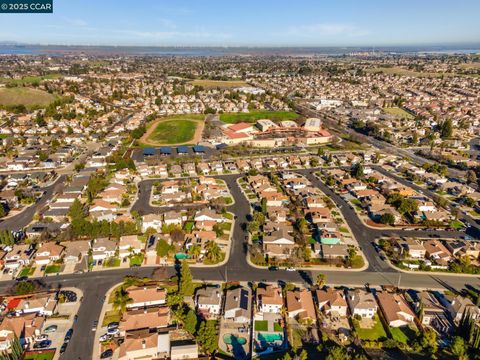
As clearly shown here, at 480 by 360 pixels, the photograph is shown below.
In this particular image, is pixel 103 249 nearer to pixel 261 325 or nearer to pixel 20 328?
pixel 20 328

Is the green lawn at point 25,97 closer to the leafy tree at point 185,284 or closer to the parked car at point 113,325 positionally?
the leafy tree at point 185,284

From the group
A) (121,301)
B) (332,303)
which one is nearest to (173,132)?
(121,301)

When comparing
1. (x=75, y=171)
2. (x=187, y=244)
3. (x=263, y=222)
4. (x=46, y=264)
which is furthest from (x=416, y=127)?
(x=46, y=264)

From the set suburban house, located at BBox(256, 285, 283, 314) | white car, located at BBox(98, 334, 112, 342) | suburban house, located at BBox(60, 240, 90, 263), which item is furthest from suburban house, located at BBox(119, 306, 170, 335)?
suburban house, located at BBox(60, 240, 90, 263)

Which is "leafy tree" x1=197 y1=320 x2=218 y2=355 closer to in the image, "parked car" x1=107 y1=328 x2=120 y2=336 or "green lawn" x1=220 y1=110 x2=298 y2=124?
"parked car" x1=107 y1=328 x2=120 y2=336

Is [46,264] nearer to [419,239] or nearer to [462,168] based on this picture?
[419,239]

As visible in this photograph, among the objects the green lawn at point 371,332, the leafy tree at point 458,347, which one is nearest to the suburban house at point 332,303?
the green lawn at point 371,332
